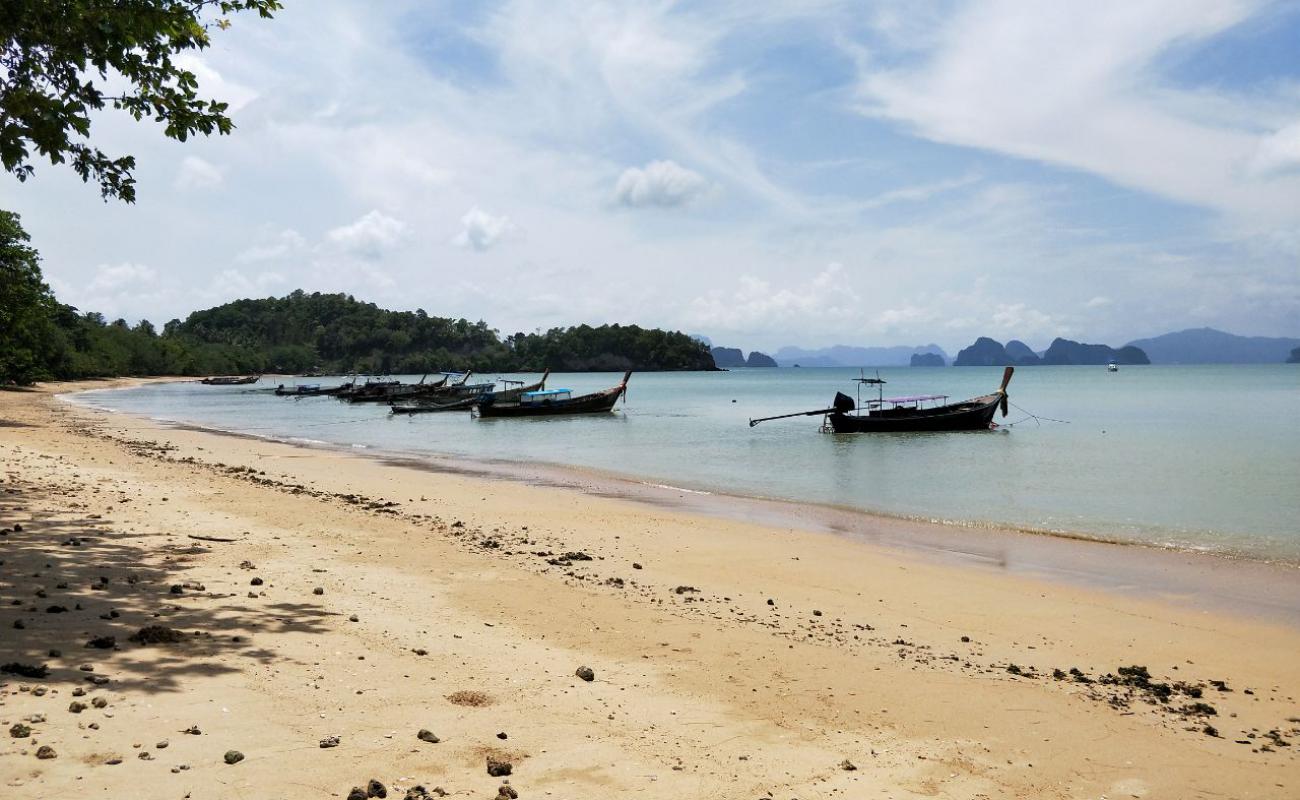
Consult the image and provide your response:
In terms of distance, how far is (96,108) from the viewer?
8.17m

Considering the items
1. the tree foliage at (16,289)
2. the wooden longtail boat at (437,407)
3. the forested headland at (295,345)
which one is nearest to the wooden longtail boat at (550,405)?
the wooden longtail boat at (437,407)

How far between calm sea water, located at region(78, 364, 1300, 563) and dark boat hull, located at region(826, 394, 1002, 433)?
96 centimetres

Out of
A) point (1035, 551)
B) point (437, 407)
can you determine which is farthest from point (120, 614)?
point (437, 407)

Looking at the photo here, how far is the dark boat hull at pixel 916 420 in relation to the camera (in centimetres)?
3791

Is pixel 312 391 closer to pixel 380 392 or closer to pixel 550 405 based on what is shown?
pixel 380 392

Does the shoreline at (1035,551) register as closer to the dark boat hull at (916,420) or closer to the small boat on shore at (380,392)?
the dark boat hull at (916,420)

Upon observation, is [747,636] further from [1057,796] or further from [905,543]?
[905,543]

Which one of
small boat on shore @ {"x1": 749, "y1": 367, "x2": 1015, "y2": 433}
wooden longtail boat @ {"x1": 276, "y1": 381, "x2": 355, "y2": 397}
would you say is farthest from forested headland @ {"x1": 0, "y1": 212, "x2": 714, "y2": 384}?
small boat on shore @ {"x1": 749, "y1": 367, "x2": 1015, "y2": 433}

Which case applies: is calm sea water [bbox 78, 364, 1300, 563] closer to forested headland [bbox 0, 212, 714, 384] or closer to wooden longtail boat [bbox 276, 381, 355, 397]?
wooden longtail boat [bbox 276, 381, 355, 397]

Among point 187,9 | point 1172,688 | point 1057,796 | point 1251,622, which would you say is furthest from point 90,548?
point 1251,622

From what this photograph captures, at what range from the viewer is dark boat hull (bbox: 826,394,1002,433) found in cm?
3791

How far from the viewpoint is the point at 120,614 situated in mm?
5996

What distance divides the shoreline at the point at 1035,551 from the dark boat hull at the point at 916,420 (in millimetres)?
19347

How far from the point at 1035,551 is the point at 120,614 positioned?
11.9 m
